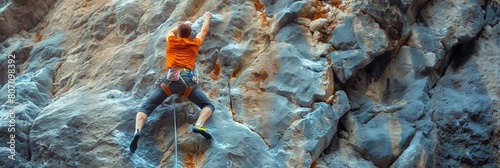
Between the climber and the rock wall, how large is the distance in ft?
0.82

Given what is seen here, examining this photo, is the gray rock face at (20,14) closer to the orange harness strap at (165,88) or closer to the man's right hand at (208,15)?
the man's right hand at (208,15)

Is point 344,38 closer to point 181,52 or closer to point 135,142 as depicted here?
point 181,52

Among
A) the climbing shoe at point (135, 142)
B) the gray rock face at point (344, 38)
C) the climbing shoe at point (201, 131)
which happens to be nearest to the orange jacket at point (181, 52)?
the climbing shoe at point (201, 131)

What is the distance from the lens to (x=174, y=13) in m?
9.01

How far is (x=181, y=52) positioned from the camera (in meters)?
7.49

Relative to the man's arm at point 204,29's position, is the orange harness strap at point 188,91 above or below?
below

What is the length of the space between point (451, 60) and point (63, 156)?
19.9 ft

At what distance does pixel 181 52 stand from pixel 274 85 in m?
1.40

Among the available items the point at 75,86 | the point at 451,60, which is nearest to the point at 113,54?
the point at 75,86

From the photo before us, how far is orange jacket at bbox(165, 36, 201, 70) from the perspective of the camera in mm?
7398

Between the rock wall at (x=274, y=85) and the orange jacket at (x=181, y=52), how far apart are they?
526mm

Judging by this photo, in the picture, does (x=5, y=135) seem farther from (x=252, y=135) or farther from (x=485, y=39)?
(x=485, y=39)

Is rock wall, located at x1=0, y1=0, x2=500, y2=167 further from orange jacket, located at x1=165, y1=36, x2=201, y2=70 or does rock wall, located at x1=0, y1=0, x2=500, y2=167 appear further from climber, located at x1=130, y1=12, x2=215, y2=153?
orange jacket, located at x1=165, y1=36, x2=201, y2=70

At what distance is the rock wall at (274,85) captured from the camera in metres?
7.28
